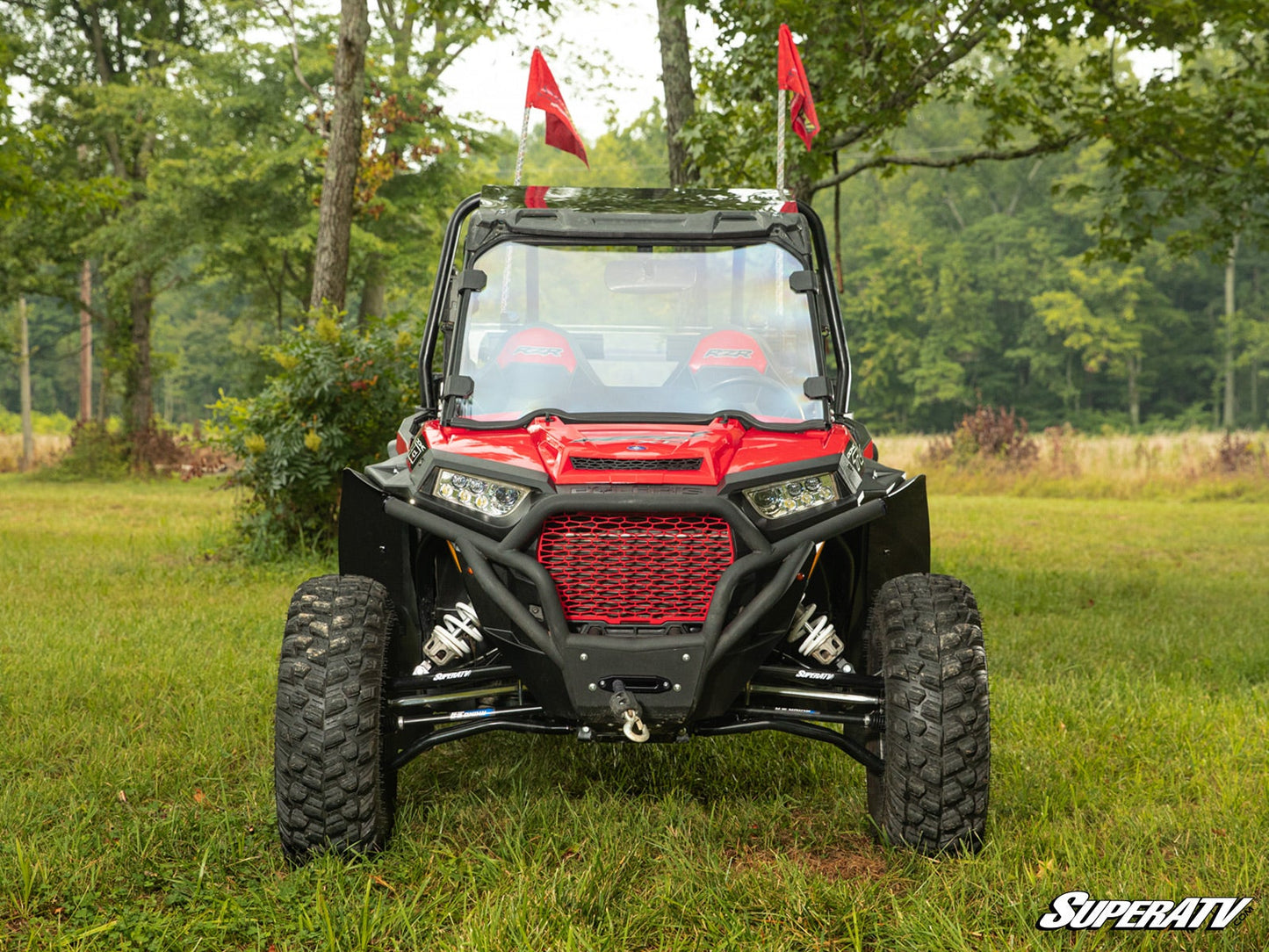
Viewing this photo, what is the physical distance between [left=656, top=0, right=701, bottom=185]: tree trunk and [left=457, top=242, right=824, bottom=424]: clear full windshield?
5.81 meters

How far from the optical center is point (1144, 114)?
9164 mm

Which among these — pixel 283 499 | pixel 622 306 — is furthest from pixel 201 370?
pixel 622 306

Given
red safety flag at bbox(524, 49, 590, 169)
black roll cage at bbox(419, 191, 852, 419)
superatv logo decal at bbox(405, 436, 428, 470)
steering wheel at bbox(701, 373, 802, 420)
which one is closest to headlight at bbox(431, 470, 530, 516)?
superatv logo decal at bbox(405, 436, 428, 470)

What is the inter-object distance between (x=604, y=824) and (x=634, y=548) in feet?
3.25

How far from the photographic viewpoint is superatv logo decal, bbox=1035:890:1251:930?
320 cm

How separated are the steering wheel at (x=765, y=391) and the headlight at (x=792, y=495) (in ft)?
1.53

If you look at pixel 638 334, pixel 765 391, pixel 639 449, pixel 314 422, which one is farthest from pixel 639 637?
pixel 314 422

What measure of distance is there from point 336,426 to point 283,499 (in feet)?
2.61

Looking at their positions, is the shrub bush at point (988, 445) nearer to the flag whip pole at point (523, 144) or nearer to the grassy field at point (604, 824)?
the grassy field at point (604, 824)

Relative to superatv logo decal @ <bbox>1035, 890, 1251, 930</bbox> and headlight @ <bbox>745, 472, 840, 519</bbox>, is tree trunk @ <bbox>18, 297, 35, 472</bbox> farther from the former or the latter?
superatv logo decal @ <bbox>1035, 890, 1251, 930</bbox>

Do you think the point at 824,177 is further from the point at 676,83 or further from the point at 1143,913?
the point at 1143,913

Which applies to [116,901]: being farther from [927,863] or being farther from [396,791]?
[927,863]

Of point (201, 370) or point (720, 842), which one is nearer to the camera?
point (720, 842)

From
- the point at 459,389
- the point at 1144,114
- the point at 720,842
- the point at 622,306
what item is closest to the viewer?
the point at 720,842
